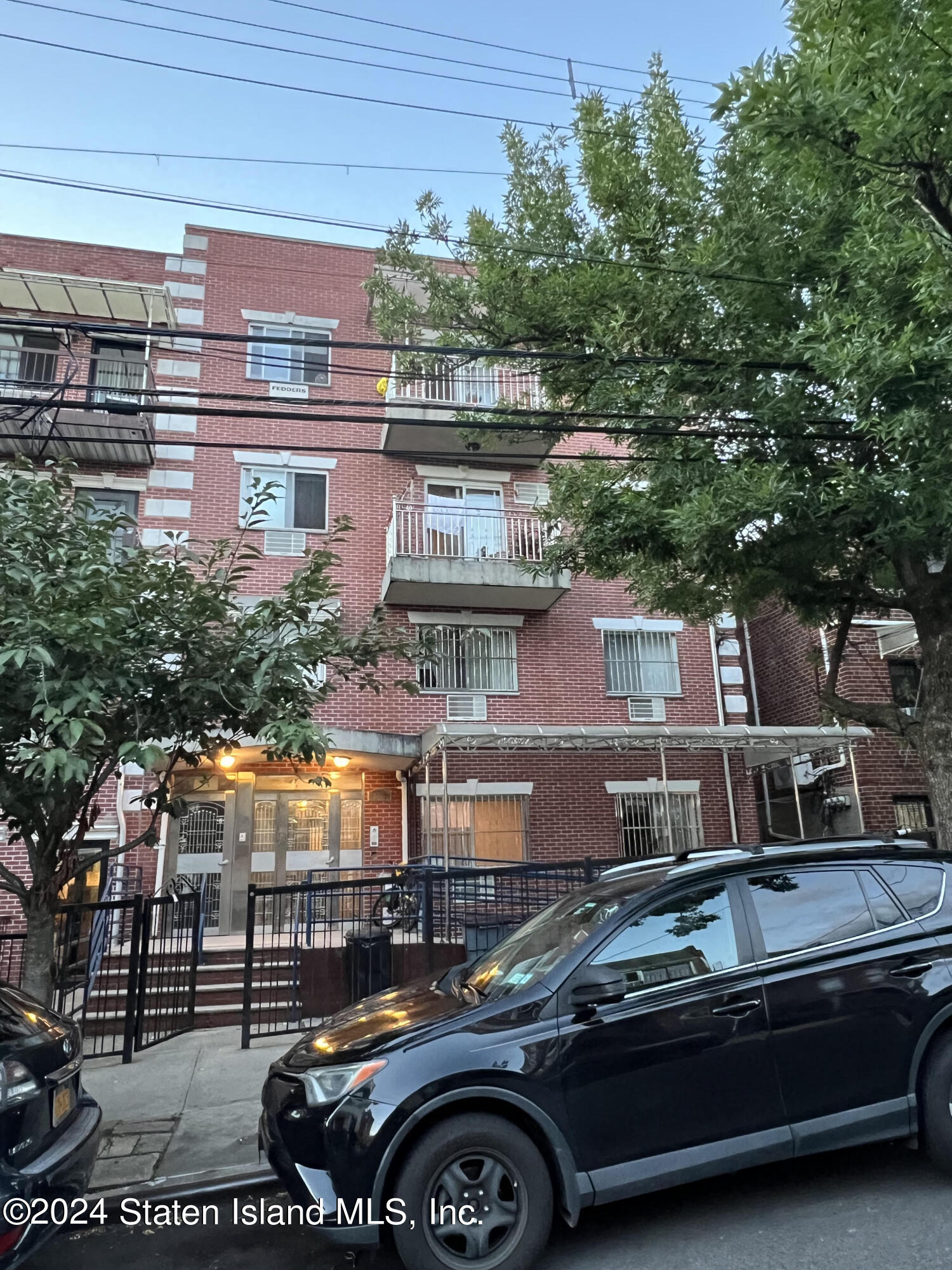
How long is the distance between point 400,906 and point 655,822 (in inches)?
251

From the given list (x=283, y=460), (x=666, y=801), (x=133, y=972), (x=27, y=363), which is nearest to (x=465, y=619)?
(x=283, y=460)

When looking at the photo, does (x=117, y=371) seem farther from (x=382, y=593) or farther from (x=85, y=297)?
(x=382, y=593)

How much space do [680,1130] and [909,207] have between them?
20.4 ft

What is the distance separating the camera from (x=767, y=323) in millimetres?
7719

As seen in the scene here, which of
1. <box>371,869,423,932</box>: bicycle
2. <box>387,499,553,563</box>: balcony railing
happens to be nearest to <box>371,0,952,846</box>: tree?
<box>371,869,423,932</box>: bicycle

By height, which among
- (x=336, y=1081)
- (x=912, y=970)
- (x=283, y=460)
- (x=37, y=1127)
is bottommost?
(x=37, y=1127)

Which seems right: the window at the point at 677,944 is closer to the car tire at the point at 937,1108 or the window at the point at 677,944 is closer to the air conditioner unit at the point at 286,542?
the car tire at the point at 937,1108

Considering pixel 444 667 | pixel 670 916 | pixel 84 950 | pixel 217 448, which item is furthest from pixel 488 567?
pixel 670 916

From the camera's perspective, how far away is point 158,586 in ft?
18.3

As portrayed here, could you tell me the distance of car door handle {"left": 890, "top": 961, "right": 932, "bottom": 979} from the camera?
426cm

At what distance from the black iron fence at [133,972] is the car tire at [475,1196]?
15.7 ft

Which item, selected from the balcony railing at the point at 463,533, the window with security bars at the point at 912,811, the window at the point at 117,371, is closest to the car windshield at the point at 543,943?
the balcony railing at the point at 463,533

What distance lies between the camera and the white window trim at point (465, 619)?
15.1m

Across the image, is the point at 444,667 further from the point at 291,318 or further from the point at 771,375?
the point at 771,375
